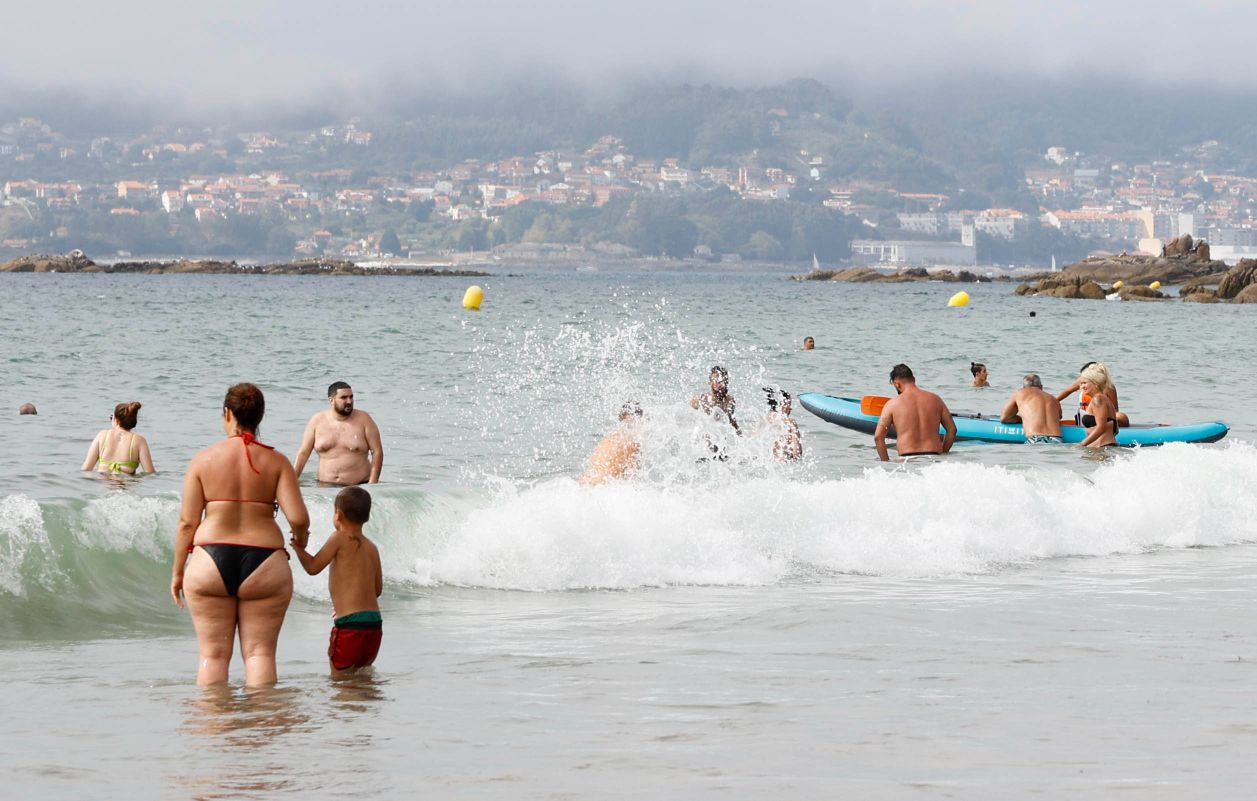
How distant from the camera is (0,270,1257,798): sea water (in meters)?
5.68

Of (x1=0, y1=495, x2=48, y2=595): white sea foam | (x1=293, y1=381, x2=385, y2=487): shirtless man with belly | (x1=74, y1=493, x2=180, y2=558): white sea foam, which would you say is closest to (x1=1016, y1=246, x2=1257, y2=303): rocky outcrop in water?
(x1=293, y1=381, x2=385, y2=487): shirtless man with belly

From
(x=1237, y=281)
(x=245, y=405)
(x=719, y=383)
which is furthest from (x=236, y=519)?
(x=1237, y=281)

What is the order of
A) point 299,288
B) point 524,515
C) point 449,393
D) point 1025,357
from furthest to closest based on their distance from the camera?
point 299,288
point 1025,357
point 449,393
point 524,515

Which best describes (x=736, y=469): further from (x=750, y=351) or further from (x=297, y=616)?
(x=750, y=351)

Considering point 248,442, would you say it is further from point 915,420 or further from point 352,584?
point 915,420

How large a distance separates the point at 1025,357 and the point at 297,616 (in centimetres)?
3247

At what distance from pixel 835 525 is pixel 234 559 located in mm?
6680

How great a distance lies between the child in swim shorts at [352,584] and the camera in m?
6.98

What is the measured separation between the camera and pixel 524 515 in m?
11.4

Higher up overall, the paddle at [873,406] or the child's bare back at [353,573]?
the child's bare back at [353,573]

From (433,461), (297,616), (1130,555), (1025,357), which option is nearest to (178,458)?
(433,461)

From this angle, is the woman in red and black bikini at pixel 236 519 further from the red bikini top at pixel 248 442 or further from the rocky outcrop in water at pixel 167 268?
the rocky outcrop in water at pixel 167 268

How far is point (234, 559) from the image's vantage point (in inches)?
251

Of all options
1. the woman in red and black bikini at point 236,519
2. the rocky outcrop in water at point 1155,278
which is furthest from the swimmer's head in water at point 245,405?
the rocky outcrop in water at point 1155,278
